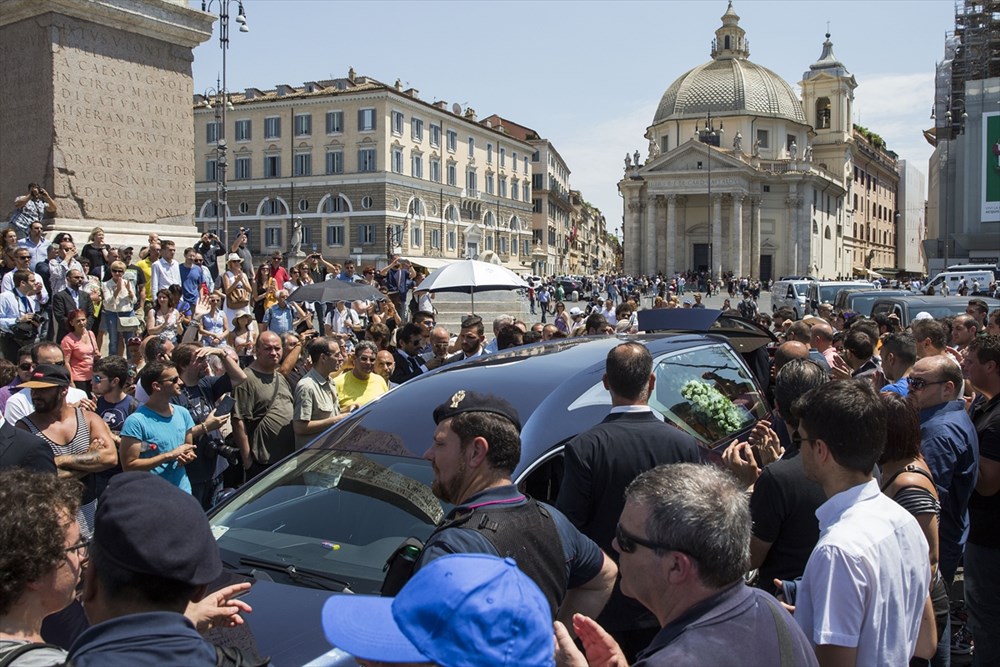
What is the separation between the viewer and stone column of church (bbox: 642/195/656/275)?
81500mm

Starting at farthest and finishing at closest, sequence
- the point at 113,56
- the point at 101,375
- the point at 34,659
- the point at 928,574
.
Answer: the point at 113,56 → the point at 101,375 → the point at 928,574 → the point at 34,659

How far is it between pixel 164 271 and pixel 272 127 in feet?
190

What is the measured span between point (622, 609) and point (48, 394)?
348cm

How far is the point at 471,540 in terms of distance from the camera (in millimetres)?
2627

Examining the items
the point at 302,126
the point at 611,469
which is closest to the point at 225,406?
the point at 611,469

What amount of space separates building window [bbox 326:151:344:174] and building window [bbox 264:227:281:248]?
6.41 meters

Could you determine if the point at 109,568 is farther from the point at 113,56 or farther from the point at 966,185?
the point at 966,185

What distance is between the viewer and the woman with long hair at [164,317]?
38.9ft

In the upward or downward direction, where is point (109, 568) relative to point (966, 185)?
downward

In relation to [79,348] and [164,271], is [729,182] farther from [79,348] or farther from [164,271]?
[79,348]

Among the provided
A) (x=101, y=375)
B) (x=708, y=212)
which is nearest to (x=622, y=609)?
(x=101, y=375)

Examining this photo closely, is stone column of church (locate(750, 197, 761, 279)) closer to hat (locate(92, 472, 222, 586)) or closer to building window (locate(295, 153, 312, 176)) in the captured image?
building window (locate(295, 153, 312, 176))

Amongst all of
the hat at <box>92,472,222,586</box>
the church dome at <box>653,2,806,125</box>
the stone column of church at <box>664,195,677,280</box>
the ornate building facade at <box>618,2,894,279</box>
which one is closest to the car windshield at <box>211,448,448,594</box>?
the hat at <box>92,472,222,586</box>

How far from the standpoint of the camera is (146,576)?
2.02m
